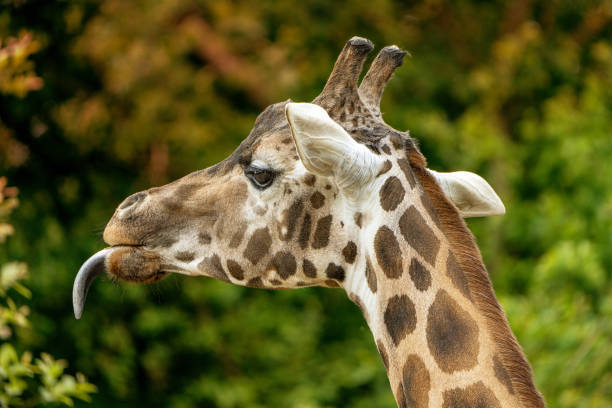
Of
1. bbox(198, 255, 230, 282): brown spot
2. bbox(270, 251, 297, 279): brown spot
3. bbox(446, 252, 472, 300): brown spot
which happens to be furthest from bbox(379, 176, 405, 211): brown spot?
bbox(198, 255, 230, 282): brown spot

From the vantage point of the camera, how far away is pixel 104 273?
2.77 metres

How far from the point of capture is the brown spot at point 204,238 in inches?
109

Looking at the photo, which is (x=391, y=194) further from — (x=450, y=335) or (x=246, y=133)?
(x=246, y=133)

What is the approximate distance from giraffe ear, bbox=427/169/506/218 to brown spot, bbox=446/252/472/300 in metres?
0.42

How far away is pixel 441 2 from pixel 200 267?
25.0ft

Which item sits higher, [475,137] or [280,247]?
[280,247]

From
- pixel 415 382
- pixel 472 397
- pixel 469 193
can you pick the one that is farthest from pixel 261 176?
pixel 472 397

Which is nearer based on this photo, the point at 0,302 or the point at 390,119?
the point at 0,302

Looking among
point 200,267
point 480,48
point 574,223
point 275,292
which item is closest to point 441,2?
point 480,48

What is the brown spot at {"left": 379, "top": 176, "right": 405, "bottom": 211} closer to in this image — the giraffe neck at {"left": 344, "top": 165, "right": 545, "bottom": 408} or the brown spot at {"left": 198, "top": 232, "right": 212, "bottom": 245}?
the giraffe neck at {"left": 344, "top": 165, "right": 545, "bottom": 408}

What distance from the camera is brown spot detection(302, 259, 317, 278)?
2.62 metres

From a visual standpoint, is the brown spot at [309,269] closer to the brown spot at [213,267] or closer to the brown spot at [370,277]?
the brown spot at [370,277]

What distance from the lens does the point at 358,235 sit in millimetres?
2543

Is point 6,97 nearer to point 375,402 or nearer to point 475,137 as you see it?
point 375,402
